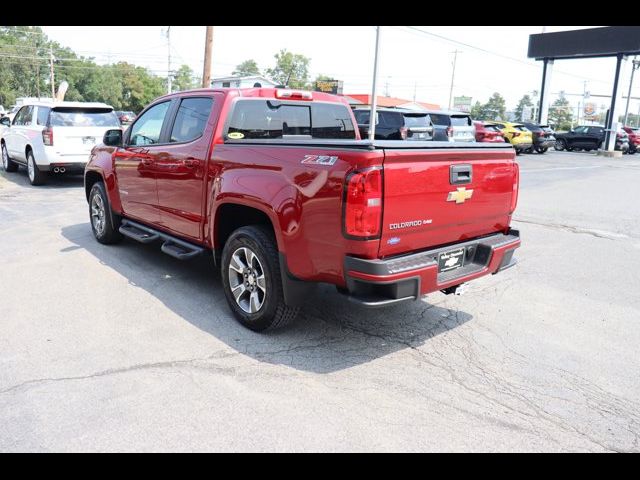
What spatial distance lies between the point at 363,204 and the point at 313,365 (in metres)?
1.25

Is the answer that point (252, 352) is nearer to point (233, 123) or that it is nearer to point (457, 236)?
point (457, 236)

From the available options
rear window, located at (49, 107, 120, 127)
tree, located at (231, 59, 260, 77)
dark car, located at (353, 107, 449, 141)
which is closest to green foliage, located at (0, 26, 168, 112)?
tree, located at (231, 59, 260, 77)

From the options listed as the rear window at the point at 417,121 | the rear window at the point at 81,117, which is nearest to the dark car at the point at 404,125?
the rear window at the point at 417,121

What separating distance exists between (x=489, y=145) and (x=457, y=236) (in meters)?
0.85

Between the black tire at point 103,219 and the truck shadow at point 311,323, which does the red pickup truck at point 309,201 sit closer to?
the truck shadow at point 311,323

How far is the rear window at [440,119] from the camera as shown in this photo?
18.5m

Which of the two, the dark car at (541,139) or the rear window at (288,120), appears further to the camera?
the dark car at (541,139)

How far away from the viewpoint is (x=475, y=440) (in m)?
2.98

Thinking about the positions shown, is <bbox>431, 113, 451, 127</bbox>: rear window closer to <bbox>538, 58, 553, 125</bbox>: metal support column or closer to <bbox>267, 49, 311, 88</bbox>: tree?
<bbox>538, 58, 553, 125</bbox>: metal support column

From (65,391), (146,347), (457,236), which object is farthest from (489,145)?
(65,391)

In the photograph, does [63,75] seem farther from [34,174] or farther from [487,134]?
[34,174]

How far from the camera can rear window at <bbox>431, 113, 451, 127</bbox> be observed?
18475 mm

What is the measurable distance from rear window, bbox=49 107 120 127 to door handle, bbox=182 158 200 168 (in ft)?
26.6

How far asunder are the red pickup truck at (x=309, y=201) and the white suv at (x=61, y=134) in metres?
6.76
